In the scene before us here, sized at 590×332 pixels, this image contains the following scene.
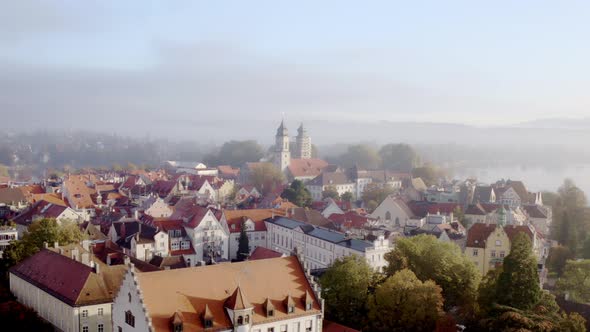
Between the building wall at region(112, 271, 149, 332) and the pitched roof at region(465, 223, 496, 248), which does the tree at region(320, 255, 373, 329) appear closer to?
the building wall at region(112, 271, 149, 332)

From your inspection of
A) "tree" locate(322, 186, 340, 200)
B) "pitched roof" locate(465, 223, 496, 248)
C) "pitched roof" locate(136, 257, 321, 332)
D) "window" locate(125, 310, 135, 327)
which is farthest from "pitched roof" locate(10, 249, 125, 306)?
"tree" locate(322, 186, 340, 200)

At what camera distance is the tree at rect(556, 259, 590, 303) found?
189 feet

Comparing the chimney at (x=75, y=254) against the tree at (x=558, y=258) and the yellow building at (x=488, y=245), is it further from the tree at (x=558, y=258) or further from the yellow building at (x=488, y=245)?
the tree at (x=558, y=258)

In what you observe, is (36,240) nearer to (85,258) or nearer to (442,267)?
(85,258)

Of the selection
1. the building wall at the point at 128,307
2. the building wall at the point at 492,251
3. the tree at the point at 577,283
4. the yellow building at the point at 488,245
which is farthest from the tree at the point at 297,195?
the building wall at the point at 128,307

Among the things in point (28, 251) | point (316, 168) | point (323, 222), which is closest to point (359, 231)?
point (323, 222)

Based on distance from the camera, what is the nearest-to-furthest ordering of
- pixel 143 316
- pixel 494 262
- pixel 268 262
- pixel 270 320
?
pixel 143 316 → pixel 270 320 → pixel 268 262 → pixel 494 262

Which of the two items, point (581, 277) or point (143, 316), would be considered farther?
point (581, 277)

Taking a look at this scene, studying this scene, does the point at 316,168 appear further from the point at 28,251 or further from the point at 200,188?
the point at 28,251

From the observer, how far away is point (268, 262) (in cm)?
4138

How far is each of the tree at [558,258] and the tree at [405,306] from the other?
37665 mm

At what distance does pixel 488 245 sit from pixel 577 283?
11415 mm

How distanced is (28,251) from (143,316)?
101 feet

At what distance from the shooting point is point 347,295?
4822 cm
